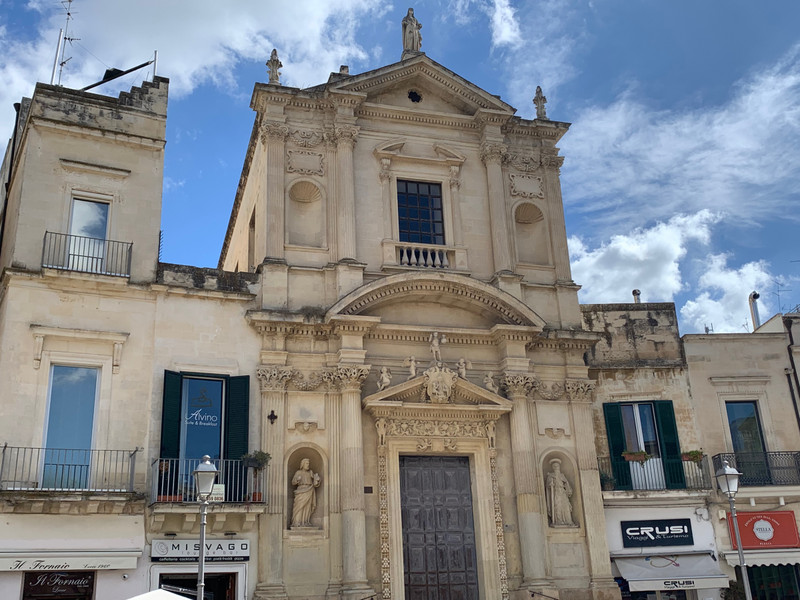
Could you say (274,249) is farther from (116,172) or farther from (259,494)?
(259,494)

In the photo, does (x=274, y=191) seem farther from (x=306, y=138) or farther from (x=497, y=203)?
(x=497, y=203)

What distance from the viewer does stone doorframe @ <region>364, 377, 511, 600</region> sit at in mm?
18438

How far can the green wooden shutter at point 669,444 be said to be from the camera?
835 inches

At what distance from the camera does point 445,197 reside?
22.0m

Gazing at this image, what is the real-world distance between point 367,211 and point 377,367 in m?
4.01

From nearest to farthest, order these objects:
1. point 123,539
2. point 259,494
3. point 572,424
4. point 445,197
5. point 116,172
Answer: point 123,539, point 259,494, point 116,172, point 572,424, point 445,197

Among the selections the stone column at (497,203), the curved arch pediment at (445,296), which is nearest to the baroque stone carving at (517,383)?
the curved arch pediment at (445,296)

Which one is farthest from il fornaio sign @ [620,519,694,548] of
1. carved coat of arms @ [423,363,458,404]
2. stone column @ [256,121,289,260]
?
stone column @ [256,121,289,260]

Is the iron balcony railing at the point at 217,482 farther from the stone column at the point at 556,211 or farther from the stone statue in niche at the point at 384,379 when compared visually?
the stone column at the point at 556,211

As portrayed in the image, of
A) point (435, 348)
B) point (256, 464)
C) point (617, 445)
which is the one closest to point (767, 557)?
point (617, 445)

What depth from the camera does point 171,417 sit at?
687 inches

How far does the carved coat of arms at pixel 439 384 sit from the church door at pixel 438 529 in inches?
55.2

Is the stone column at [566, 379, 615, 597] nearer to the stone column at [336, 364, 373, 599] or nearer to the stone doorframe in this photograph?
the stone doorframe

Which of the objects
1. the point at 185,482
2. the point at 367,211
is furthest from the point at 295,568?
the point at 367,211
